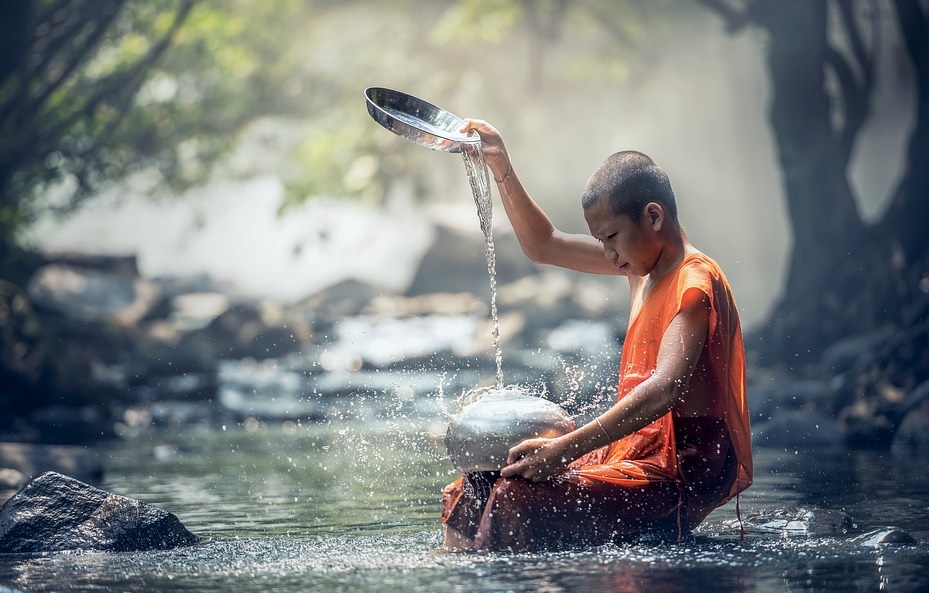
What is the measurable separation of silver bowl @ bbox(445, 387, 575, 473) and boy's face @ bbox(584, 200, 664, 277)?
0.67 meters

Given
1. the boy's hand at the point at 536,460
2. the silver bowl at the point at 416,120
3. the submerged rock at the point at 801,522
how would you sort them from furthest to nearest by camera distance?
the submerged rock at the point at 801,522
the silver bowl at the point at 416,120
the boy's hand at the point at 536,460

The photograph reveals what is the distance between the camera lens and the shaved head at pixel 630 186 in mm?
5035

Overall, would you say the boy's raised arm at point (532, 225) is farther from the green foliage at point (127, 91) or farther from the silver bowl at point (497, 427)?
the green foliage at point (127, 91)

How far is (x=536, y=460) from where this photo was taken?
4812 mm

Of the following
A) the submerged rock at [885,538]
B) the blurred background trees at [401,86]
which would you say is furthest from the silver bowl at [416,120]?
the blurred background trees at [401,86]

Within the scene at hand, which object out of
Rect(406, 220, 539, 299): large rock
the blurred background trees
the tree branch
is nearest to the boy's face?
the blurred background trees

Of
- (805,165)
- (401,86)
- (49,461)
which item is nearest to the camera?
(49,461)

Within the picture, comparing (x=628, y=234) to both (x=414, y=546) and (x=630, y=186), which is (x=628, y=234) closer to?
(x=630, y=186)

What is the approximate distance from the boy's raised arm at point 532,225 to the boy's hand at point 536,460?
1.18m

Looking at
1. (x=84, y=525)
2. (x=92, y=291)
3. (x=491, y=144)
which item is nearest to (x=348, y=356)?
(x=92, y=291)

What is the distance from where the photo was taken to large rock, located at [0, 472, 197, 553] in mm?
5977

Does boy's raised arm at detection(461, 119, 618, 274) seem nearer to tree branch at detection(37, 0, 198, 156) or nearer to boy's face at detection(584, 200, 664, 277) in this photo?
boy's face at detection(584, 200, 664, 277)

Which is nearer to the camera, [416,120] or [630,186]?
[630,186]

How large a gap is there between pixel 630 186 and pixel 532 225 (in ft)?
2.86
